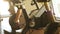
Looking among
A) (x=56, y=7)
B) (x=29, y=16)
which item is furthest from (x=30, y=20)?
(x=56, y=7)

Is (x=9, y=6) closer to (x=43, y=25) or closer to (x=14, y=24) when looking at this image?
(x=14, y=24)

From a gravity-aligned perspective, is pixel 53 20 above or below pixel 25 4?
below

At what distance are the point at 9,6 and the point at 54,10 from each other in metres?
0.37

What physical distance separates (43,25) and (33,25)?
82 mm

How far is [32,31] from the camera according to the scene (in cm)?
119

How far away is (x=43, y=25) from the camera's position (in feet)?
3.91

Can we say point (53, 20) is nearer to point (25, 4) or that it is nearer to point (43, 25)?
point (43, 25)

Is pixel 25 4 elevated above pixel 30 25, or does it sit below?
above

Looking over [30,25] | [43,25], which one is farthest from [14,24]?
[43,25]

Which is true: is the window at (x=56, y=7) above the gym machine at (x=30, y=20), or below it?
above

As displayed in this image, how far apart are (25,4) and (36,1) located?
0.09 m

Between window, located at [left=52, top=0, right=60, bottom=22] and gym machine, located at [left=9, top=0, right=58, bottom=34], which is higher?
window, located at [left=52, top=0, right=60, bottom=22]

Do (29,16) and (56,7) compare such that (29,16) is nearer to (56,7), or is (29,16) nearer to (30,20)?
(30,20)

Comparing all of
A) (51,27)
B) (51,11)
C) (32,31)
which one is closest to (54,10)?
(51,11)
